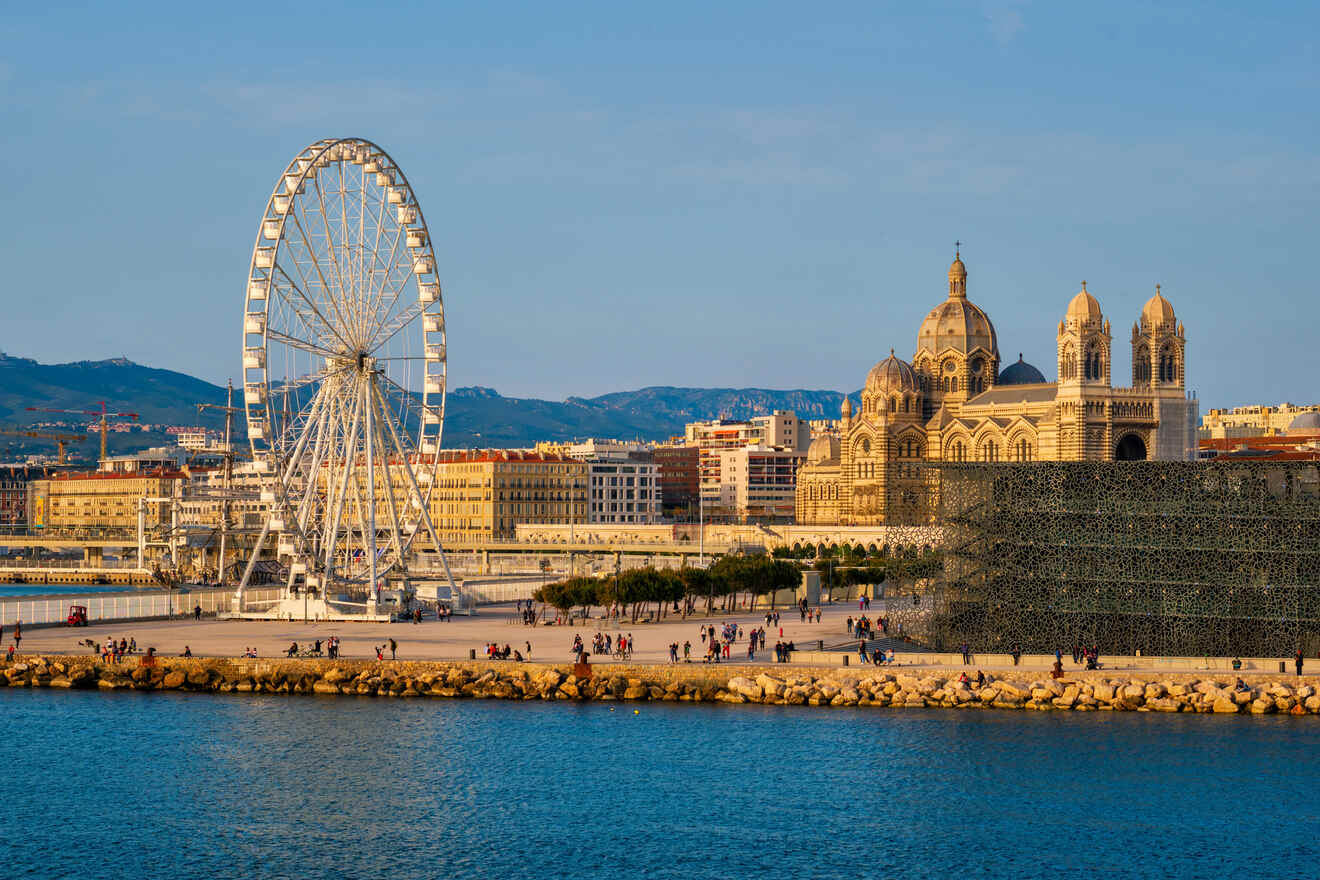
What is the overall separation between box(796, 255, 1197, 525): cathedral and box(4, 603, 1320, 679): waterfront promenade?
51.0 m

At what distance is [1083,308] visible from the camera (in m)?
134

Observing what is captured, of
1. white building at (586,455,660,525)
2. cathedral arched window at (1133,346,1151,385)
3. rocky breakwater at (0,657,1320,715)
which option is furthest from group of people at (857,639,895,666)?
white building at (586,455,660,525)

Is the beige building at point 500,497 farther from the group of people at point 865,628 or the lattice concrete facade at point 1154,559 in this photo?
the lattice concrete facade at point 1154,559

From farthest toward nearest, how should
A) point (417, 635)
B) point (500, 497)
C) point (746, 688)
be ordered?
1. point (500, 497)
2. point (417, 635)
3. point (746, 688)

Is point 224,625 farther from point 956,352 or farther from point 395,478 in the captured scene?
point 956,352

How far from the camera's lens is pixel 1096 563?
2398 inches

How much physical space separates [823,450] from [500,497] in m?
29.9

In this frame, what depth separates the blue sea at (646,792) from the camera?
39.4 m

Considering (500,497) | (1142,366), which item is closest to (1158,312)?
(1142,366)

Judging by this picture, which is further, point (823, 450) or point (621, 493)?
point (621, 493)

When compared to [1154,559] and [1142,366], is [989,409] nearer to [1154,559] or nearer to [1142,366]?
[1142,366]

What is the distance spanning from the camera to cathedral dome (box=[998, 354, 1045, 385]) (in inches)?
5960

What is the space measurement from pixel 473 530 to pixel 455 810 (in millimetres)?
123752

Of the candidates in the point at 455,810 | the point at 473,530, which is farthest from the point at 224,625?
the point at 473,530
